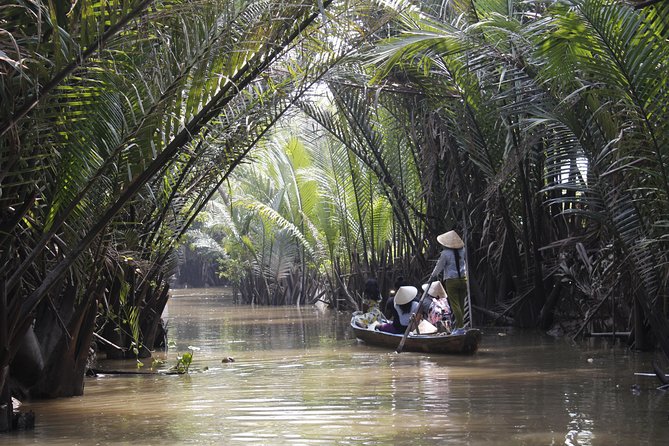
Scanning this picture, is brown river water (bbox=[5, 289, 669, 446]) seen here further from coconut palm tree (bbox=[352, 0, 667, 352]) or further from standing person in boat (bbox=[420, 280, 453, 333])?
coconut palm tree (bbox=[352, 0, 667, 352])

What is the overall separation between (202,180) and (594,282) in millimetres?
5179

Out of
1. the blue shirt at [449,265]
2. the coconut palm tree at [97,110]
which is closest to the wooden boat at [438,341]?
the blue shirt at [449,265]

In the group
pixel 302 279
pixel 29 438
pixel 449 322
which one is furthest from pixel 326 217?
pixel 29 438

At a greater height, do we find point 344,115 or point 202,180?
point 344,115

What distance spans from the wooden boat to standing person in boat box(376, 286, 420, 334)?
0.82ft

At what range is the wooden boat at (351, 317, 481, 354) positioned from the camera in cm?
1180

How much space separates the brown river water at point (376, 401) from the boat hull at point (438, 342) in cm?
18

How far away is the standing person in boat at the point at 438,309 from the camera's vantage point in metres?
13.2

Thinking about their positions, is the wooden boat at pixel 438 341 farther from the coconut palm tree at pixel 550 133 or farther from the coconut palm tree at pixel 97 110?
the coconut palm tree at pixel 97 110

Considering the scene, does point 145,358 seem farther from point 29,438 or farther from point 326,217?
point 326,217

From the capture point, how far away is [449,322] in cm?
1338

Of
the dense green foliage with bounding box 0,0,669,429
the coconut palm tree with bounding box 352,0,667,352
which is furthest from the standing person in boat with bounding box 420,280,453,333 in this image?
the dense green foliage with bounding box 0,0,669,429

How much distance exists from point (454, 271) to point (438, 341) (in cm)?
119

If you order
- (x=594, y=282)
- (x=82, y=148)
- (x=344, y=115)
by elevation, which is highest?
(x=344, y=115)
